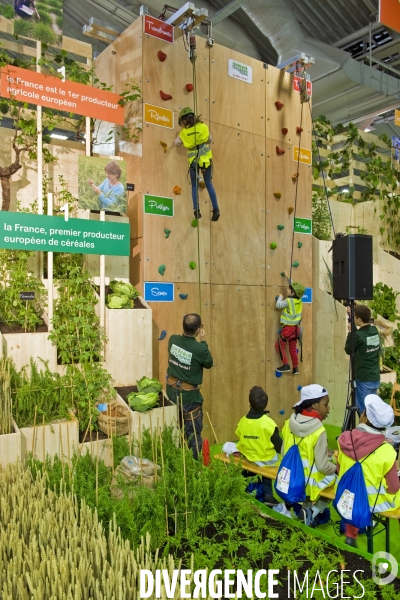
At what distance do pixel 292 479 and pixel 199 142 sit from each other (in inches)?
130

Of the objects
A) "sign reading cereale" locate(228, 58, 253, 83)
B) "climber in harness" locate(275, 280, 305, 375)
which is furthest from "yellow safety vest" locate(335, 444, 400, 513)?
"sign reading cereale" locate(228, 58, 253, 83)

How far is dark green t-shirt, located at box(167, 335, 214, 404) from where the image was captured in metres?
4.03

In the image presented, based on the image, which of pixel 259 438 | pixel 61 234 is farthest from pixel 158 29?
pixel 259 438

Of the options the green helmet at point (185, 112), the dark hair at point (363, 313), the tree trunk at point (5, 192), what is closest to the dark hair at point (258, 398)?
the dark hair at point (363, 313)

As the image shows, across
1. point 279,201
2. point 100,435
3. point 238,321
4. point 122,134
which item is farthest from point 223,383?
point 122,134

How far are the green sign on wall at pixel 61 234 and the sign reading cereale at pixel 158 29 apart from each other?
6.85 feet

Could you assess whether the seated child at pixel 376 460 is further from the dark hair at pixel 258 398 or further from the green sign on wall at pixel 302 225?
Answer: the green sign on wall at pixel 302 225

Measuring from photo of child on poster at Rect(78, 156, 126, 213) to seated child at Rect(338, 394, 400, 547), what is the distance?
280 centimetres

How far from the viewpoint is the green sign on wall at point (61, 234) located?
381 cm

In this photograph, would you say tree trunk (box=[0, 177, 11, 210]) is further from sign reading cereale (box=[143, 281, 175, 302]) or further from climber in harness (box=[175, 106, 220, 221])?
climber in harness (box=[175, 106, 220, 221])

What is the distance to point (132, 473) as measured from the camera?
126 inches

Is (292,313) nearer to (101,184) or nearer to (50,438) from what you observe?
(101,184)

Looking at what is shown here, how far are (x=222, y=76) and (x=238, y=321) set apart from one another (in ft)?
8.92

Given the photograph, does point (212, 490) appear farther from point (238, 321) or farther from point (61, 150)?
point (61, 150)
